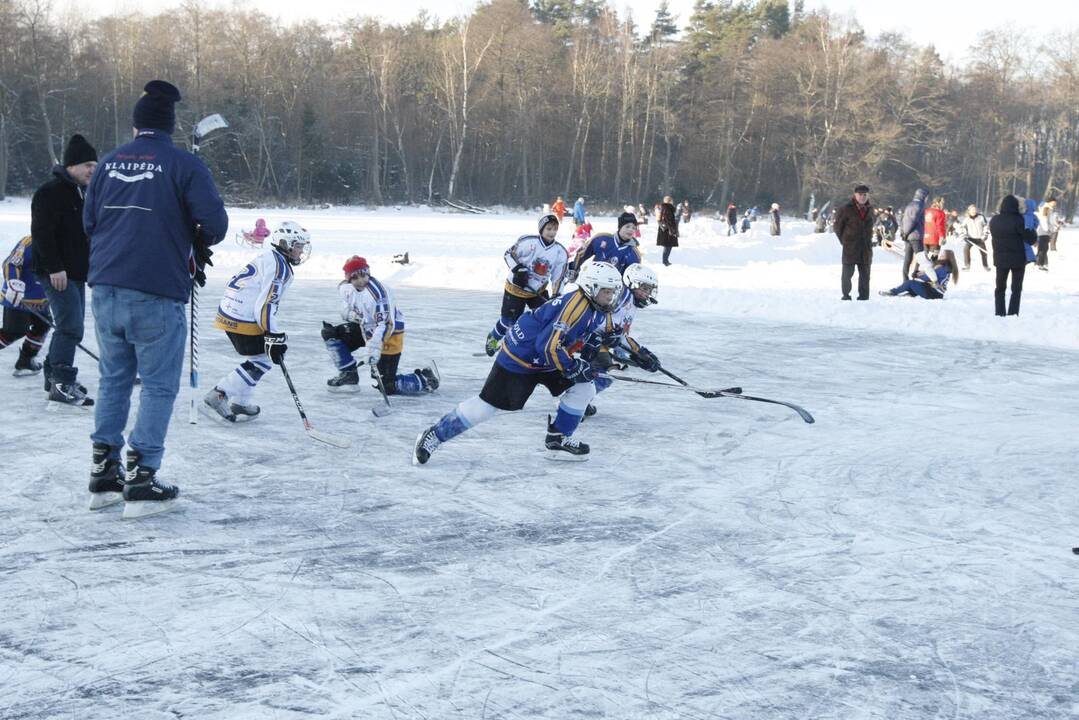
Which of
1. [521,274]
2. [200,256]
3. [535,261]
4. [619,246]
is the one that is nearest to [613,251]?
[619,246]

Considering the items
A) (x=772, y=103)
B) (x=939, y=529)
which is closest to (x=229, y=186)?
(x=772, y=103)

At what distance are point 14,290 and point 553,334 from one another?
3709 millimetres

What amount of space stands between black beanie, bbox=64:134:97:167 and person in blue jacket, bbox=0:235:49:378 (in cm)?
76

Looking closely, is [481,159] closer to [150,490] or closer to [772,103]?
[772,103]

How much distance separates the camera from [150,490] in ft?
13.6

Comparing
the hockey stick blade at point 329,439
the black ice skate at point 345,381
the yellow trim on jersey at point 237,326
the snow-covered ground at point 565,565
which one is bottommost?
the snow-covered ground at point 565,565

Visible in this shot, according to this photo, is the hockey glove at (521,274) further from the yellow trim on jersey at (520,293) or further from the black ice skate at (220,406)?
the black ice skate at (220,406)

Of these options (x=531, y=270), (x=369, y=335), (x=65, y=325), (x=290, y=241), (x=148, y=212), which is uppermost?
(x=148, y=212)

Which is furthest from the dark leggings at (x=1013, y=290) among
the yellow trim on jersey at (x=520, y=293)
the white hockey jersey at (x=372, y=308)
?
the white hockey jersey at (x=372, y=308)

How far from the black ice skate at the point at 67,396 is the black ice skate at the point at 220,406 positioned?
82cm

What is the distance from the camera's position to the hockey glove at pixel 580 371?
5.14 m

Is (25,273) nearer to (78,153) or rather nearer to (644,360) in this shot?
(78,153)

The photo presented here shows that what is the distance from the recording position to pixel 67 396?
6.16m

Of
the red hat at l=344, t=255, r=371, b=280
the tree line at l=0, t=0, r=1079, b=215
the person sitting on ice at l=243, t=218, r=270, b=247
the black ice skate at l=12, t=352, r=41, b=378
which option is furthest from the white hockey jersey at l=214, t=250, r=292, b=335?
the tree line at l=0, t=0, r=1079, b=215
